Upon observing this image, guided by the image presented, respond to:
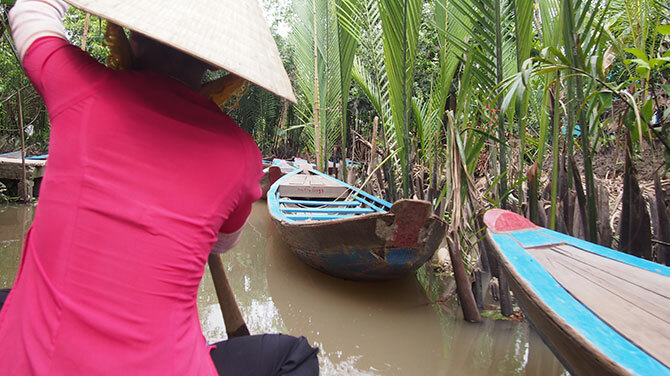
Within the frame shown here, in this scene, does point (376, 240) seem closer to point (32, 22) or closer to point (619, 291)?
point (619, 291)

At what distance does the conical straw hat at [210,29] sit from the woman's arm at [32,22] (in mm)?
67

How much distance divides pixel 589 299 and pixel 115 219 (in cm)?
113

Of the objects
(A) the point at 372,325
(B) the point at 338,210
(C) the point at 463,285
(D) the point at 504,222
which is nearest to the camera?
(D) the point at 504,222

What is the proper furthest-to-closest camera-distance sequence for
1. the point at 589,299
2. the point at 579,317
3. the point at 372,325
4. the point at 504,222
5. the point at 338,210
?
the point at 338,210 → the point at 372,325 → the point at 504,222 → the point at 589,299 → the point at 579,317

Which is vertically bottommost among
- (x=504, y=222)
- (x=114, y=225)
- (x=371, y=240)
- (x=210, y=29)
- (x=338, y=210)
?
(x=338, y=210)

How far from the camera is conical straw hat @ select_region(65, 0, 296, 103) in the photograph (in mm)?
574

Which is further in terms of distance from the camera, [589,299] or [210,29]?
[589,299]

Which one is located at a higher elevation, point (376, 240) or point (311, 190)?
point (376, 240)

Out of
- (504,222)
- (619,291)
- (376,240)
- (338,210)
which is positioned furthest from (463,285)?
(338,210)

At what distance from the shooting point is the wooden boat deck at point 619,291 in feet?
2.99

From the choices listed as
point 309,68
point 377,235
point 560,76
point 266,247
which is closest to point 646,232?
point 560,76

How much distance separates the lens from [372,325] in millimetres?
2182

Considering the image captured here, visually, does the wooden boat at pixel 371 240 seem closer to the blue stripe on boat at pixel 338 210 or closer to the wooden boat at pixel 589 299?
the blue stripe on boat at pixel 338 210

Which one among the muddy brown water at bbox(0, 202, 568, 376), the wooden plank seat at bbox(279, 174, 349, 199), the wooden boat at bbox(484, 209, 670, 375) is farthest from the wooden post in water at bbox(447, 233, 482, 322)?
the wooden plank seat at bbox(279, 174, 349, 199)
